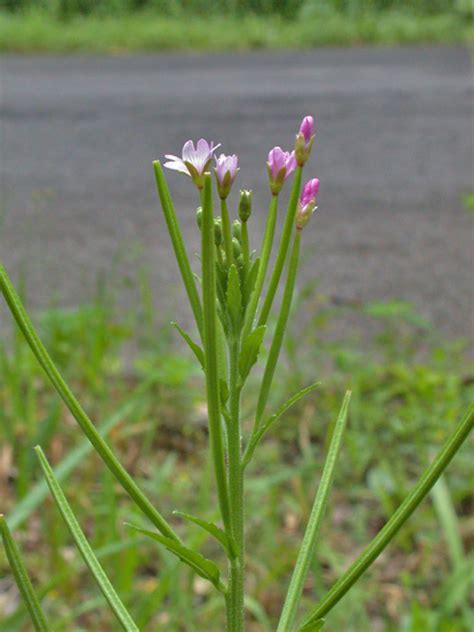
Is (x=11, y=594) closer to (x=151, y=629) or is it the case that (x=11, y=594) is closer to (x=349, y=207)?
(x=151, y=629)

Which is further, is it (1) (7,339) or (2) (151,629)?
(1) (7,339)

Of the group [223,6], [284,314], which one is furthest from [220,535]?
[223,6]

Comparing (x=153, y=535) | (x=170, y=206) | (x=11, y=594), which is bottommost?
(x=11, y=594)

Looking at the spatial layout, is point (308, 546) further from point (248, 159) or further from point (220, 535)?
point (248, 159)

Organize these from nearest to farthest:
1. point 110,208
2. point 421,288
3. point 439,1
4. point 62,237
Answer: point 421,288
point 62,237
point 110,208
point 439,1

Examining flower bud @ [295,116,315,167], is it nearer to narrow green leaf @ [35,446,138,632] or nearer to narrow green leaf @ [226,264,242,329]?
narrow green leaf @ [226,264,242,329]

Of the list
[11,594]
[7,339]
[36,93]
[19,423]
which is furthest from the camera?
[36,93]

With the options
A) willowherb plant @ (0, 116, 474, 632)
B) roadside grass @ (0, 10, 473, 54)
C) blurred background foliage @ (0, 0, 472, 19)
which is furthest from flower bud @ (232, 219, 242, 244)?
blurred background foliage @ (0, 0, 472, 19)

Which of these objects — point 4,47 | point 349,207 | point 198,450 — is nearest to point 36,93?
point 4,47
